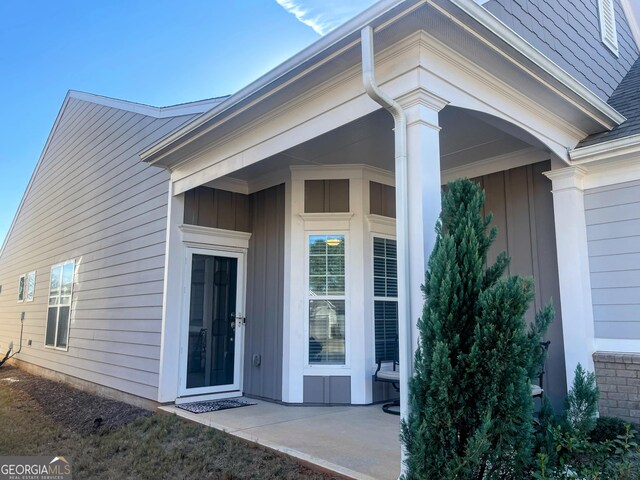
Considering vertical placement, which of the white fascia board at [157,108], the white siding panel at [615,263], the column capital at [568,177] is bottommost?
the white siding panel at [615,263]

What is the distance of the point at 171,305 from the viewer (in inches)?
212

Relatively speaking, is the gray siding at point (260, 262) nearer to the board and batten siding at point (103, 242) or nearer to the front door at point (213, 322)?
the front door at point (213, 322)

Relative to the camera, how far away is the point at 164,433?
4352 mm

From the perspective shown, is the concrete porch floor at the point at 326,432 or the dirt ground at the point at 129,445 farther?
the dirt ground at the point at 129,445

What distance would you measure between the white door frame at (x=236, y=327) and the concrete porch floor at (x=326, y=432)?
420 millimetres

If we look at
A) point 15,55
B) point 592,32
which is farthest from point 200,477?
point 15,55

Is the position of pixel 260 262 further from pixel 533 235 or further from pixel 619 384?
pixel 619 384

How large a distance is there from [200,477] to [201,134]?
306 cm

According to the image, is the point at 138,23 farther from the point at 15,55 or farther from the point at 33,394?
the point at 33,394

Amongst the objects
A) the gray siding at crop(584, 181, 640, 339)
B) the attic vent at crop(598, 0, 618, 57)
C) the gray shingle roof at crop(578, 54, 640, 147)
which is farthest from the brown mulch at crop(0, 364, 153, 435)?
the attic vent at crop(598, 0, 618, 57)

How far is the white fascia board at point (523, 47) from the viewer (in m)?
2.78

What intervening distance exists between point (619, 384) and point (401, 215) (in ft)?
8.55

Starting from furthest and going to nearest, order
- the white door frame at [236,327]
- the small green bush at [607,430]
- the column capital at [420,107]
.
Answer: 1. the white door frame at [236,327]
2. the small green bush at [607,430]
3. the column capital at [420,107]

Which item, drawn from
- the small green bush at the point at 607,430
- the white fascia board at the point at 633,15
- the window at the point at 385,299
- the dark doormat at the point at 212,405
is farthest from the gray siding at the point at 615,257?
the white fascia board at the point at 633,15
